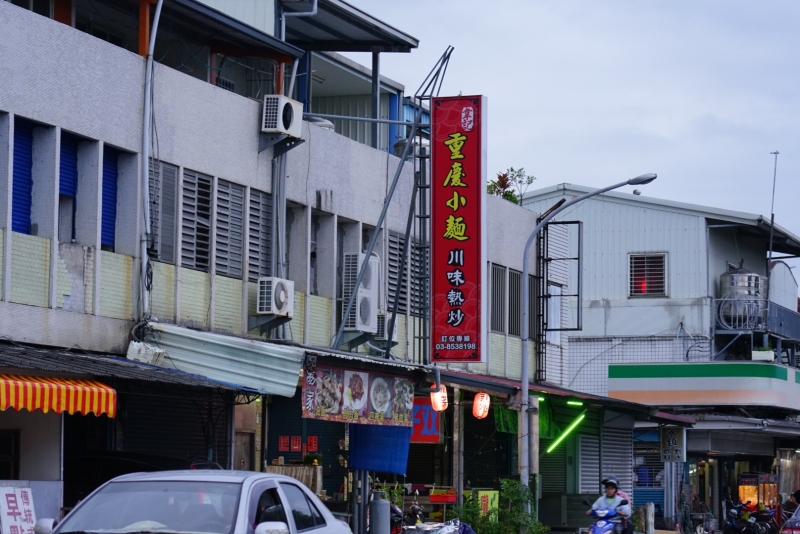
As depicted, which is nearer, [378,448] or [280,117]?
[378,448]

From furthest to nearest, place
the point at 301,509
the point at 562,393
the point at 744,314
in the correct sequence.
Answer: the point at 744,314, the point at 562,393, the point at 301,509

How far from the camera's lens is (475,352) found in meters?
22.1

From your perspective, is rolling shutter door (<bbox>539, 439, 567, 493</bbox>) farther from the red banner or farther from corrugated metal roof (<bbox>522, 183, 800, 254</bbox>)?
corrugated metal roof (<bbox>522, 183, 800, 254</bbox>)

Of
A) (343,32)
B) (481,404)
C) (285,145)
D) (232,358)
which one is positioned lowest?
(481,404)

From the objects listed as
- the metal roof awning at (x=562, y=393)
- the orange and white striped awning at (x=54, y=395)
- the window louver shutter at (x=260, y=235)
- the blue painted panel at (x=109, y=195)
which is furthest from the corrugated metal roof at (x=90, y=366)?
the metal roof awning at (x=562, y=393)

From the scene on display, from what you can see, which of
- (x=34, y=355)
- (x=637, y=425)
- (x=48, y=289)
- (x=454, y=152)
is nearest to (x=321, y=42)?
(x=454, y=152)

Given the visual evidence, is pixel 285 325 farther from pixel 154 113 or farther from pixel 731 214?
pixel 731 214

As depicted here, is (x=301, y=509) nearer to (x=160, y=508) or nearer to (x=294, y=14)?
(x=160, y=508)

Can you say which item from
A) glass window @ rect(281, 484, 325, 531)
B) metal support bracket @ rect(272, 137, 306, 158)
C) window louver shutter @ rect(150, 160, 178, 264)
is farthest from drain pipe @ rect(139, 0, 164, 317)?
glass window @ rect(281, 484, 325, 531)

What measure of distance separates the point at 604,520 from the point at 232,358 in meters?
6.51

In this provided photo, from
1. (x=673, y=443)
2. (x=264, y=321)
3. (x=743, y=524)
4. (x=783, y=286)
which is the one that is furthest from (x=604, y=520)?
(x=783, y=286)

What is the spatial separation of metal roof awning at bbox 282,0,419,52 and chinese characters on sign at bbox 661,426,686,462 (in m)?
13.7

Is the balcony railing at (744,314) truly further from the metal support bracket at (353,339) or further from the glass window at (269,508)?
the glass window at (269,508)

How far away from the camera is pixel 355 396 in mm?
19062
